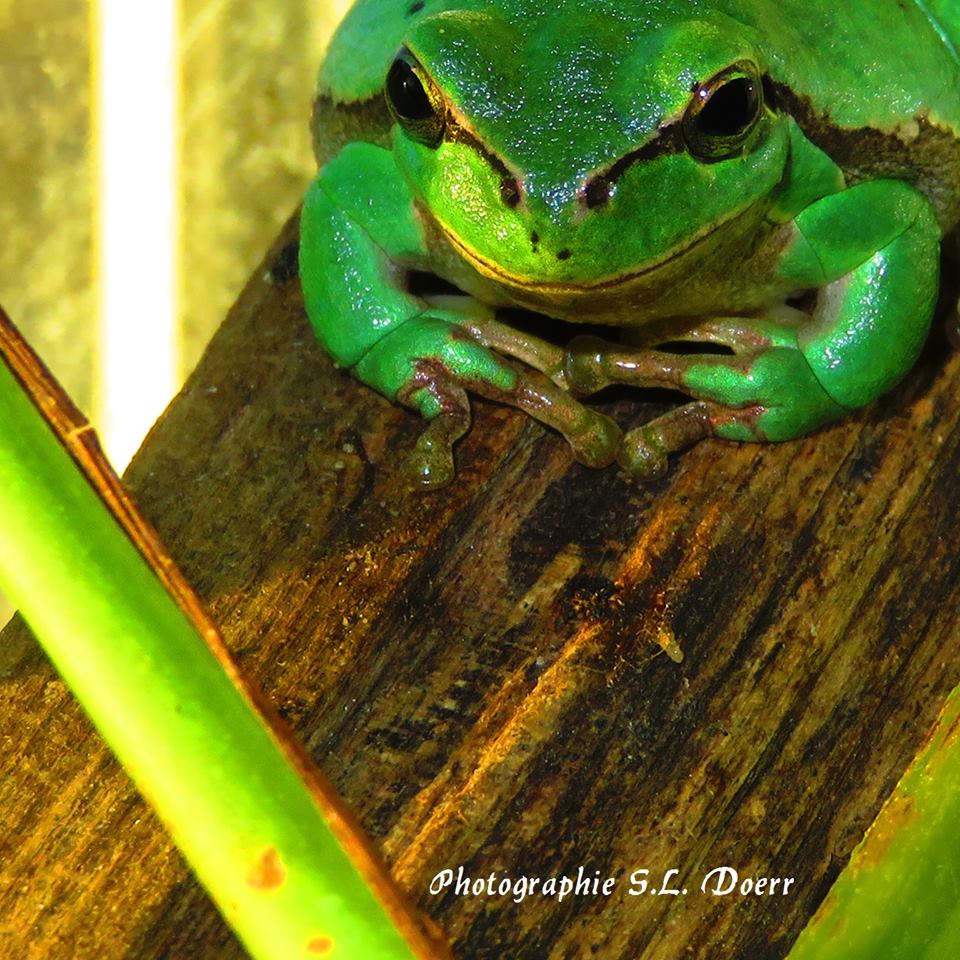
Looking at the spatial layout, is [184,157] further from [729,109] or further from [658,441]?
[729,109]

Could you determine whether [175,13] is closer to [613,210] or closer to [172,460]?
[172,460]

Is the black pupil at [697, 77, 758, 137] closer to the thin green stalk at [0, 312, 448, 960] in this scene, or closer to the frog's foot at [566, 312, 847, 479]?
the frog's foot at [566, 312, 847, 479]

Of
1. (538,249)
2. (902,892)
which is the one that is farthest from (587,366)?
(902,892)

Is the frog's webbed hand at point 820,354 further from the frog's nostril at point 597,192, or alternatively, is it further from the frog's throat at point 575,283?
the frog's nostril at point 597,192

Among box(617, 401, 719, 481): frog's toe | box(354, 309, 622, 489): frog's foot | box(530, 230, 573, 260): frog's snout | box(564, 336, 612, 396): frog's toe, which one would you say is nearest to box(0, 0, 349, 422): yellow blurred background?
box(354, 309, 622, 489): frog's foot

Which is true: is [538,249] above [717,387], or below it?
above

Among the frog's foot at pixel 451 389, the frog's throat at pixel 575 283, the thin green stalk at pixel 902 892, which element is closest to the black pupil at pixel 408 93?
the frog's throat at pixel 575 283

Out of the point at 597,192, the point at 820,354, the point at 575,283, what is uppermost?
the point at 597,192
